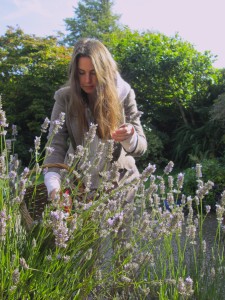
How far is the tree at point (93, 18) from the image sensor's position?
1152 inches

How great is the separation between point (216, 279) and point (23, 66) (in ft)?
35.4

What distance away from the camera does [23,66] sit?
11656 mm

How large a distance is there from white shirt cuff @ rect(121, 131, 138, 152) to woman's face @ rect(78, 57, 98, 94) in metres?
0.37

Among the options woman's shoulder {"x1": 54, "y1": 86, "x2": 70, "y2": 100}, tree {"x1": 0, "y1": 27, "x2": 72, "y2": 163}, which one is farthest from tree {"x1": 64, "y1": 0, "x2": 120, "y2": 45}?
woman's shoulder {"x1": 54, "y1": 86, "x2": 70, "y2": 100}

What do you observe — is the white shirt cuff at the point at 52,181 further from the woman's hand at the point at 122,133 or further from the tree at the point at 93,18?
the tree at the point at 93,18

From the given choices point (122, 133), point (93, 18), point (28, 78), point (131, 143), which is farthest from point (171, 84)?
point (93, 18)

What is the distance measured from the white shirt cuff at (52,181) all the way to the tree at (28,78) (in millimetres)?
8358

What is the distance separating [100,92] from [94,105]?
112mm

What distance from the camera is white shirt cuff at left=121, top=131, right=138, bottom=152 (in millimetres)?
1836

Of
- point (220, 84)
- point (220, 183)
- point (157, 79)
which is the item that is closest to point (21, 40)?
point (157, 79)

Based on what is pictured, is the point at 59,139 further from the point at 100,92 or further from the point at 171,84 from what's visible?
the point at 171,84

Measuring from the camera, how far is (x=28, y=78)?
11430 millimetres

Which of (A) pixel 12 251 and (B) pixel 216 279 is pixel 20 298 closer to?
(A) pixel 12 251

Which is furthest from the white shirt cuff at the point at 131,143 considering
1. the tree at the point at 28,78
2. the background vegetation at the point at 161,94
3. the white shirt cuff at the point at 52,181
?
the tree at the point at 28,78
